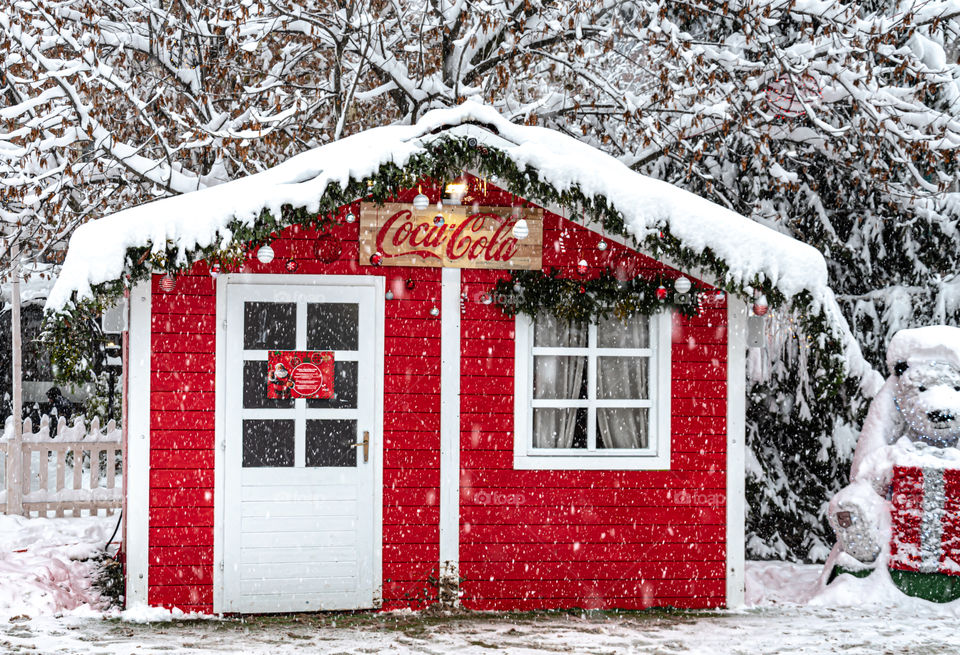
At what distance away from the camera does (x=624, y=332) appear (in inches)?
293

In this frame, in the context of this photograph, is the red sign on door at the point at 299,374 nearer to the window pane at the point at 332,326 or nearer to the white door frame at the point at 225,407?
the window pane at the point at 332,326

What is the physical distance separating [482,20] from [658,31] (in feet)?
5.51

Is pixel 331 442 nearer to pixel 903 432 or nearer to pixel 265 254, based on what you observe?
pixel 265 254

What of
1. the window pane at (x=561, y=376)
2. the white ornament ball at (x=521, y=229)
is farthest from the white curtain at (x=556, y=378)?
the white ornament ball at (x=521, y=229)

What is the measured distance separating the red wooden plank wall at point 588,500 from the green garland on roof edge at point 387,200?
532 mm

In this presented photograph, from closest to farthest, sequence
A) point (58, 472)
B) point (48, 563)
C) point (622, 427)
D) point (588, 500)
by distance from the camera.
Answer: point (588, 500), point (622, 427), point (48, 563), point (58, 472)

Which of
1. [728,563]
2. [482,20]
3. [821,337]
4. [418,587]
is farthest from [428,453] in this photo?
[482,20]

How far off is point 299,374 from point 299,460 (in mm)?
618

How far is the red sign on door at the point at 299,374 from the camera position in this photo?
7.02 m

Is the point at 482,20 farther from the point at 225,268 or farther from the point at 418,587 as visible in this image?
the point at 418,587

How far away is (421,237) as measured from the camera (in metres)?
7.17

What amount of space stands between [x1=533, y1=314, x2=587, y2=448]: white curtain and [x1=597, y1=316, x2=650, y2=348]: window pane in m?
0.14

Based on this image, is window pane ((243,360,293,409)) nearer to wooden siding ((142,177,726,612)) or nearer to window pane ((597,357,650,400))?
wooden siding ((142,177,726,612))

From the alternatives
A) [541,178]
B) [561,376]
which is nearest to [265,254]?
[541,178]
